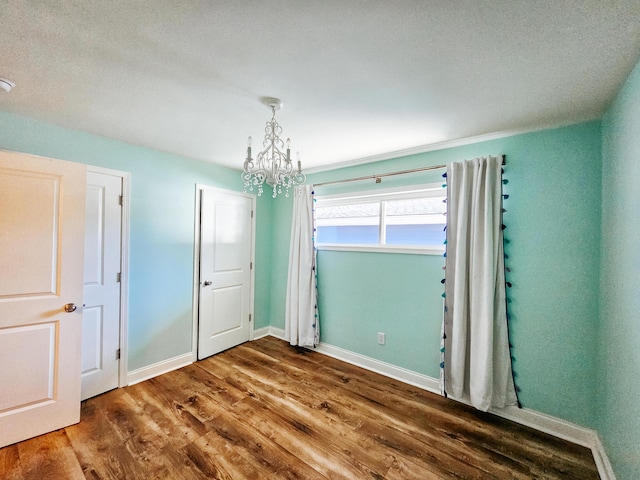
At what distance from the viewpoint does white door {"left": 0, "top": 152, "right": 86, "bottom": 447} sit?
69.6 inches

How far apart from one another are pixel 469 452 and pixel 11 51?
11.5 feet

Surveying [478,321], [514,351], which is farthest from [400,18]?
[514,351]

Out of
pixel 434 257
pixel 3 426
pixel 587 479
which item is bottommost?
pixel 587 479

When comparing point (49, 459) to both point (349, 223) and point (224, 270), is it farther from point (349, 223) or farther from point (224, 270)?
point (349, 223)

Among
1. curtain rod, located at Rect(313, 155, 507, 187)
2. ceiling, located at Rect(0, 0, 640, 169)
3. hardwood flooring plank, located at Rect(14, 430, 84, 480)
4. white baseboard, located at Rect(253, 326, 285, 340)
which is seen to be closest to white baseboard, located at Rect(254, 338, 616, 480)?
white baseboard, located at Rect(253, 326, 285, 340)

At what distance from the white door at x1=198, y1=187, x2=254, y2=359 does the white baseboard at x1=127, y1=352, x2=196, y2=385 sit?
0.15 metres

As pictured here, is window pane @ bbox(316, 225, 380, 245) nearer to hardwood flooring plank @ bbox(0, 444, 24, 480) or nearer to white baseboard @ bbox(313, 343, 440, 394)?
white baseboard @ bbox(313, 343, 440, 394)

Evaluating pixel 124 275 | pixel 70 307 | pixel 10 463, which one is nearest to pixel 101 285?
pixel 124 275

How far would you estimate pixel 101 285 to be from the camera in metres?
2.38

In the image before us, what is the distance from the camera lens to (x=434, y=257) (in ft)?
8.34

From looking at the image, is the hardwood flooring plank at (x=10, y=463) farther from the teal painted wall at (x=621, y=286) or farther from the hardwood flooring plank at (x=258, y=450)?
the teal painted wall at (x=621, y=286)

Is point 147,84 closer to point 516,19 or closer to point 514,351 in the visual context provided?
point 516,19

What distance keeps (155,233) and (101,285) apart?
0.66 meters

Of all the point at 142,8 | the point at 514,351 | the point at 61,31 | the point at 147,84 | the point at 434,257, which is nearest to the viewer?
the point at 142,8
